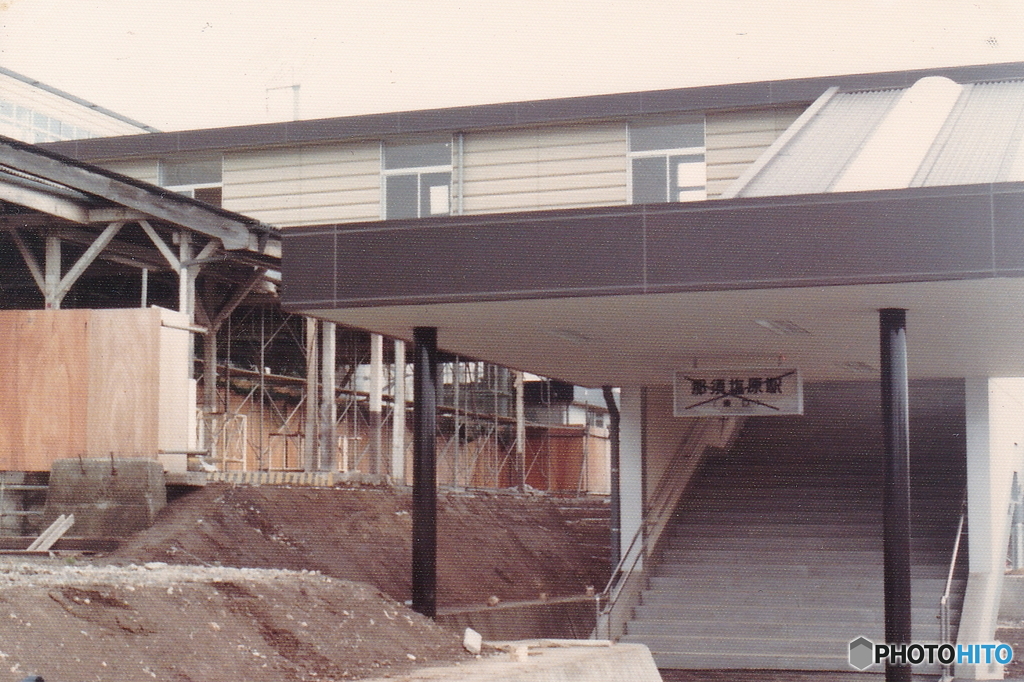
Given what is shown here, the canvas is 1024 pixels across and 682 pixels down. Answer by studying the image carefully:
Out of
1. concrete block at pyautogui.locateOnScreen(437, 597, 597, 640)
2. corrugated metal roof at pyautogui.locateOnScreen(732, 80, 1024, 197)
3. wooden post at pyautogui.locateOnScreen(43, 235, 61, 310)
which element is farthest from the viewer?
wooden post at pyautogui.locateOnScreen(43, 235, 61, 310)

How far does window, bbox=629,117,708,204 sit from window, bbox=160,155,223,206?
28.0 ft

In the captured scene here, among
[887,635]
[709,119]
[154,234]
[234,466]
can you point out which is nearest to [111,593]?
[887,635]

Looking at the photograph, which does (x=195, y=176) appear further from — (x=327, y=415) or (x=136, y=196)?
(x=136, y=196)

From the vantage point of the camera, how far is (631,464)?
2080cm

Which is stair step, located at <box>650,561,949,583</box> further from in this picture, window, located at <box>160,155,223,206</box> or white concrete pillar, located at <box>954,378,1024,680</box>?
window, located at <box>160,155,223,206</box>

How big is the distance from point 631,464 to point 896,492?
28.8 ft

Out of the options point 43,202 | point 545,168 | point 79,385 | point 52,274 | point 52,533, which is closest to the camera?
point 52,533

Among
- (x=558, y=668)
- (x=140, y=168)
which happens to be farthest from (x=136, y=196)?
(x=558, y=668)

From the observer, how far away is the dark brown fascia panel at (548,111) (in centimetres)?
2273

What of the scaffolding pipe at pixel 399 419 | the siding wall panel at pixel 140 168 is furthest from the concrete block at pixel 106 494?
the siding wall panel at pixel 140 168

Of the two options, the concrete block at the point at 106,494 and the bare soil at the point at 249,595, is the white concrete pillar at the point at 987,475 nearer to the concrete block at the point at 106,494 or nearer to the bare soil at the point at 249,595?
the bare soil at the point at 249,595

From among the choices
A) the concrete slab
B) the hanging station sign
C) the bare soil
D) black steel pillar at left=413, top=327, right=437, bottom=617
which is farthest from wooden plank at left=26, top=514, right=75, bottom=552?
the hanging station sign

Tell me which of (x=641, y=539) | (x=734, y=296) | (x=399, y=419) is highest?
(x=734, y=296)

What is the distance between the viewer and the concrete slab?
34.7 feet
